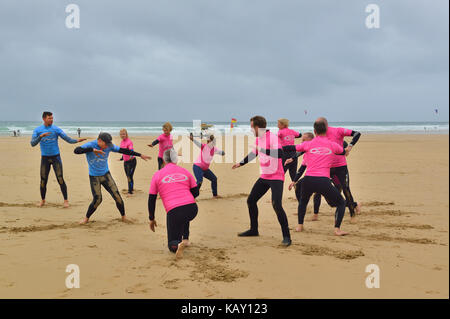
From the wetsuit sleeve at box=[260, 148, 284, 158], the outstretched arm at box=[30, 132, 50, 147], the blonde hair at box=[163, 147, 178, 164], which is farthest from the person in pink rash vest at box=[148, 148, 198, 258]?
the outstretched arm at box=[30, 132, 50, 147]

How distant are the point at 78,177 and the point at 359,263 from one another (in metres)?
11.7

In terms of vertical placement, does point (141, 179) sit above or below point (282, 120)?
below

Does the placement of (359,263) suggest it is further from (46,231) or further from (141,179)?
(141,179)

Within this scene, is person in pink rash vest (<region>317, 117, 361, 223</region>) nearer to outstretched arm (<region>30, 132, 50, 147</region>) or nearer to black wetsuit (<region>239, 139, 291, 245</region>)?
black wetsuit (<region>239, 139, 291, 245</region>)

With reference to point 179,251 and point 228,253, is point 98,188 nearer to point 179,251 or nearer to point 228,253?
point 179,251

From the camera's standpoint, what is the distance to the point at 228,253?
5.41 meters

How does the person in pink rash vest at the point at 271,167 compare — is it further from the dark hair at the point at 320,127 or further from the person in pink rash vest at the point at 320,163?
the dark hair at the point at 320,127

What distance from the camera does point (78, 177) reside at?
13.8m

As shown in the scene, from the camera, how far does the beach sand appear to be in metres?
3.99

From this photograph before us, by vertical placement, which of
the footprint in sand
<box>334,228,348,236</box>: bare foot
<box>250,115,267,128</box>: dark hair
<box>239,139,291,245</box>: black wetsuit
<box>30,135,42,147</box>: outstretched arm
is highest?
<box>250,115,267,128</box>: dark hair

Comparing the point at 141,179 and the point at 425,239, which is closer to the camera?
the point at 425,239
